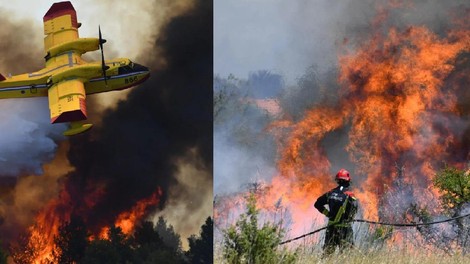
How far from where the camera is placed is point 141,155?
17.4 m

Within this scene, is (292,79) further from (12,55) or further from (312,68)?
(12,55)

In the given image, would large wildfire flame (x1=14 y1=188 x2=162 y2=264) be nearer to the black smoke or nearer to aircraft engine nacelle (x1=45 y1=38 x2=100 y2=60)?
the black smoke

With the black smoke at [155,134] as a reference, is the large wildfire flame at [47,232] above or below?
below

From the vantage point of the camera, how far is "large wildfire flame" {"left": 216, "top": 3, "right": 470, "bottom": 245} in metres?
19.5

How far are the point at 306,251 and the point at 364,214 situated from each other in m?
6.55

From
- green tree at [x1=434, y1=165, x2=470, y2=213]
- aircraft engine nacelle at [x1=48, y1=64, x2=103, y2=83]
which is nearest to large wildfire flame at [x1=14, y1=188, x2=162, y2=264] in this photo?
aircraft engine nacelle at [x1=48, y1=64, x2=103, y2=83]

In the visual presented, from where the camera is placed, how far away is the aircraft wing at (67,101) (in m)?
16.4

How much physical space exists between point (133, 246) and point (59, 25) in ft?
13.5

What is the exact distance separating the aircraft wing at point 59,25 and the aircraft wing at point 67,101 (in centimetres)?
84

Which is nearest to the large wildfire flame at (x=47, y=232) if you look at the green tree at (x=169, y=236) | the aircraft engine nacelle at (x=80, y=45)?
the green tree at (x=169, y=236)

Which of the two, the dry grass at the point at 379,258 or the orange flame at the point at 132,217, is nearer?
the dry grass at the point at 379,258

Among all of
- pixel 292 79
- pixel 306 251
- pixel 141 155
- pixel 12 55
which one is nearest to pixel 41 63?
pixel 12 55

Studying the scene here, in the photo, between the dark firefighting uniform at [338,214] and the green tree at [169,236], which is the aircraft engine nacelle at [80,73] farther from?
the dark firefighting uniform at [338,214]

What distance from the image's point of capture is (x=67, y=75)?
16.6 m
